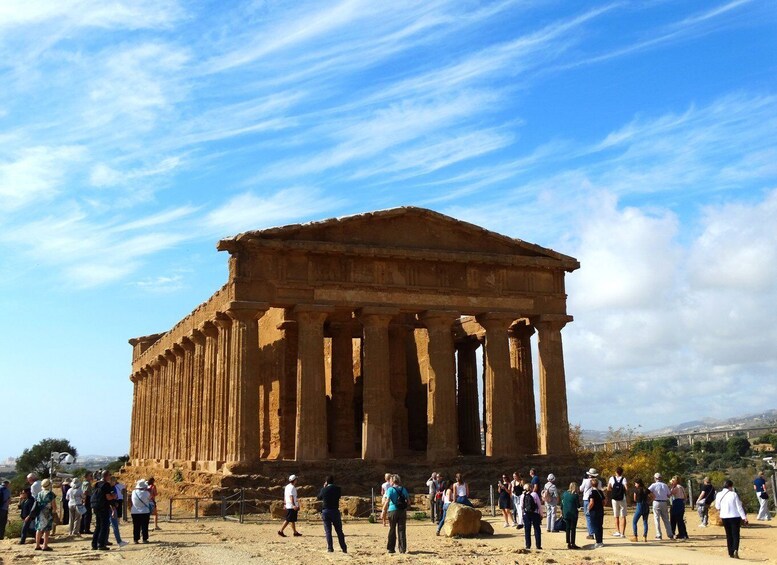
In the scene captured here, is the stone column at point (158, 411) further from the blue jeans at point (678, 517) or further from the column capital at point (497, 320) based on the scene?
the blue jeans at point (678, 517)

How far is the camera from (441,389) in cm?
3338

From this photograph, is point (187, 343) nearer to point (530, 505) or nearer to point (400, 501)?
point (400, 501)

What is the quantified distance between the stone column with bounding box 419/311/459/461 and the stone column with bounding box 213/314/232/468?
7.43m

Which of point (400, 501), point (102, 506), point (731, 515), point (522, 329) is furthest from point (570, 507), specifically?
point (522, 329)

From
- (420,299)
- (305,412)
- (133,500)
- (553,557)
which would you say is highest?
(420,299)

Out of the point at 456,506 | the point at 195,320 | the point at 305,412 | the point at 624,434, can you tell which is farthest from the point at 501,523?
the point at 624,434

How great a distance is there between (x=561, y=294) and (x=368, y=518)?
14090mm

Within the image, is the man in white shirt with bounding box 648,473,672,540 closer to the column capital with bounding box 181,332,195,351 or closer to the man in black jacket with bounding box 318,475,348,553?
the man in black jacket with bounding box 318,475,348,553

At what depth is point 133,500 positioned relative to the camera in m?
19.9

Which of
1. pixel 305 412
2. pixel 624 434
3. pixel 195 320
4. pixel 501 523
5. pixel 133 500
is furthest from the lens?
pixel 624 434

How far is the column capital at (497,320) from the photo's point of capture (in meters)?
34.5

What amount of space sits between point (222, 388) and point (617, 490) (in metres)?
16.8

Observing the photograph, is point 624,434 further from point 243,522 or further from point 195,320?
point 243,522

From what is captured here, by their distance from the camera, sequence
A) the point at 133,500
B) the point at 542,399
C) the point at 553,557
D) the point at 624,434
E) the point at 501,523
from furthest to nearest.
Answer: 1. the point at 624,434
2. the point at 542,399
3. the point at 501,523
4. the point at 133,500
5. the point at 553,557
